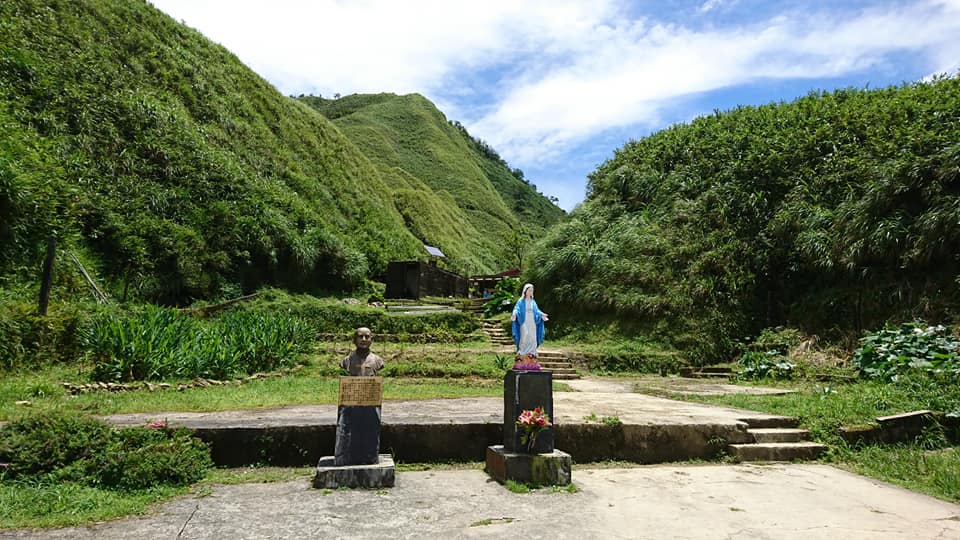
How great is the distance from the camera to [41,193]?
45.9 feet

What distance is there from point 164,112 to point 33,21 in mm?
5464

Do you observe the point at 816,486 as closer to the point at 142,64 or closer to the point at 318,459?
the point at 318,459

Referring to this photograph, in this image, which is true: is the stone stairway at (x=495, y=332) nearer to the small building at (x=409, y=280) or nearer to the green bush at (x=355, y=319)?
the green bush at (x=355, y=319)

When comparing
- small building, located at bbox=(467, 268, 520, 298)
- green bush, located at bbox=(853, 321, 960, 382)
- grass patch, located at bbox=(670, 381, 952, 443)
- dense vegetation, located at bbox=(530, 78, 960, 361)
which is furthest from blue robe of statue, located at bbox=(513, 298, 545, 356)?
small building, located at bbox=(467, 268, 520, 298)

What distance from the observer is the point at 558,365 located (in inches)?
528

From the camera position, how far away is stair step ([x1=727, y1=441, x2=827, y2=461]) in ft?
20.4

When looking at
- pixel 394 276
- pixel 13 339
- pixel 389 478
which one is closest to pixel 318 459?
pixel 389 478

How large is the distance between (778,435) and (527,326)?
3.52 metres

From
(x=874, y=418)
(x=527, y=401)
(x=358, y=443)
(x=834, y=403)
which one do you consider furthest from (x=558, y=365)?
(x=358, y=443)

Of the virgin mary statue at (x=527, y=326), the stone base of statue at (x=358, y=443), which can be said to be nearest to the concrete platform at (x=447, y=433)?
the stone base of statue at (x=358, y=443)

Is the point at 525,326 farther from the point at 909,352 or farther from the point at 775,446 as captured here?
the point at 909,352

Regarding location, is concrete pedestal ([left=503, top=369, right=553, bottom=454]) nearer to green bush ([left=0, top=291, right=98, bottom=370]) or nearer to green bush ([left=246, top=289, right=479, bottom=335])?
green bush ([left=0, top=291, right=98, bottom=370])

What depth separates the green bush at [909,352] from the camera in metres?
9.07

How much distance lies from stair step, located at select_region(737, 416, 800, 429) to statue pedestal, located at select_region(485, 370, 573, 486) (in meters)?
3.00
